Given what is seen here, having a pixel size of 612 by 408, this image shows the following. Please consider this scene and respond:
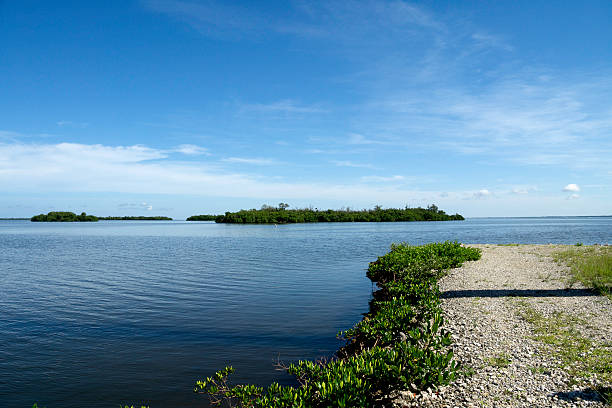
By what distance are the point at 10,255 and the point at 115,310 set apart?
2386cm

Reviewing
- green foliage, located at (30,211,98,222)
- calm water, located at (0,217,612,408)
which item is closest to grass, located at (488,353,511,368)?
calm water, located at (0,217,612,408)

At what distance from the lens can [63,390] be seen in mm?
7637

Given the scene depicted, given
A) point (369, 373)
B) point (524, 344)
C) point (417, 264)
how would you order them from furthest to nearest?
point (417, 264) < point (524, 344) < point (369, 373)

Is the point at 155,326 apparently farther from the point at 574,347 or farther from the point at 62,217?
the point at 62,217

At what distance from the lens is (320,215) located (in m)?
124

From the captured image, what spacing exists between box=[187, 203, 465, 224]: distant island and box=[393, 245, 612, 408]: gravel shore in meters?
101

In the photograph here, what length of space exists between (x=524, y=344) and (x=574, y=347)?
31.9 inches

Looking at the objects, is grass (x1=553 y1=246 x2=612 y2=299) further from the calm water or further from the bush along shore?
the calm water

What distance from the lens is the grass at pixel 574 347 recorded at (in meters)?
5.93

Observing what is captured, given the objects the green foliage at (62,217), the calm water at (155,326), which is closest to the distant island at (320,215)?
the green foliage at (62,217)

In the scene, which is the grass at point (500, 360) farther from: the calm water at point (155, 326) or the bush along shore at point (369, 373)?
the calm water at point (155, 326)

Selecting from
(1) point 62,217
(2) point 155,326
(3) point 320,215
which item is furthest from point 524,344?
(1) point 62,217

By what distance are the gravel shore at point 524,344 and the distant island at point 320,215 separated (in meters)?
101

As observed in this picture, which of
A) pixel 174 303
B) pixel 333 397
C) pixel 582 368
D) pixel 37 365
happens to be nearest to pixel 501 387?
pixel 582 368
